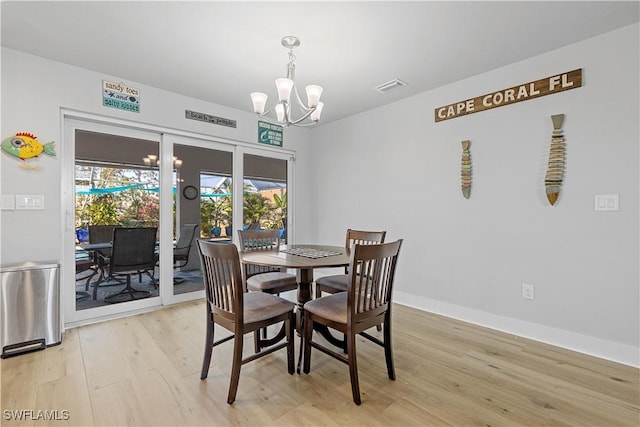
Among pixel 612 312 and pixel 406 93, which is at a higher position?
pixel 406 93

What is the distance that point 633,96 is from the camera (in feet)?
7.07

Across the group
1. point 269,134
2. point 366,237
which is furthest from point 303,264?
point 269,134

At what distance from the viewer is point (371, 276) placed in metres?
1.84

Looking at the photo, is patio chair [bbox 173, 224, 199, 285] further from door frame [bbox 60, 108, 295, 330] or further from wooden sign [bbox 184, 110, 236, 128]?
wooden sign [bbox 184, 110, 236, 128]

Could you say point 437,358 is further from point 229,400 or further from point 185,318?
point 185,318

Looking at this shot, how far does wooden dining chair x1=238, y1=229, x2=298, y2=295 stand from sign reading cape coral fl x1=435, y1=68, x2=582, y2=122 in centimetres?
226

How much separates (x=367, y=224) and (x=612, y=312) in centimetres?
244

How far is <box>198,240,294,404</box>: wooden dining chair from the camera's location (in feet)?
5.56

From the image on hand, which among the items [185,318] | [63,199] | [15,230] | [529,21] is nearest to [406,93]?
[529,21]

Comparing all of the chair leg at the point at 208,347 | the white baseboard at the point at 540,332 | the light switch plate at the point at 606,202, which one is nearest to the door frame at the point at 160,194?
the chair leg at the point at 208,347

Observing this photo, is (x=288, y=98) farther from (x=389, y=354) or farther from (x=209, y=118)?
(x=209, y=118)

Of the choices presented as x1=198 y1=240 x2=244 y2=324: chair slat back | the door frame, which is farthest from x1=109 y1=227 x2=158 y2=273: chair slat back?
x1=198 y1=240 x2=244 y2=324: chair slat back

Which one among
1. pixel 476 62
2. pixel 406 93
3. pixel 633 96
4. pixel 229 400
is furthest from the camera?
pixel 406 93

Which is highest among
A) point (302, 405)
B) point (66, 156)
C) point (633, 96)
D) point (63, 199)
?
point (633, 96)
